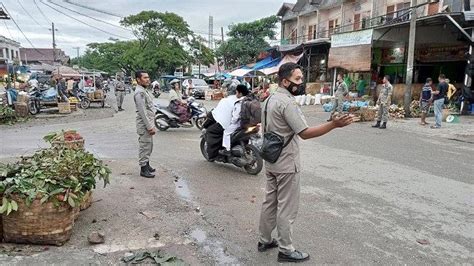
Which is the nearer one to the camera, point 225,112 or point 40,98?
point 225,112

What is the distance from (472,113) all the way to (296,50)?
1290cm

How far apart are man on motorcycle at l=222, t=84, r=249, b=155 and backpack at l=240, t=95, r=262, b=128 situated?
0.34 feet

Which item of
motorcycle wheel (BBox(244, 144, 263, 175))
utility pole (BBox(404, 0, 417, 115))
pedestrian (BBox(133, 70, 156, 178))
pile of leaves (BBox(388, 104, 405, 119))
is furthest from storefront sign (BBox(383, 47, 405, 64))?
pedestrian (BBox(133, 70, 156, 178))

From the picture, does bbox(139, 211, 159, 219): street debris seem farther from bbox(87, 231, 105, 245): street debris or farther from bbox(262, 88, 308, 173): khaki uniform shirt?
bbox(262, 88, 308, 173): khaki uniform shirt

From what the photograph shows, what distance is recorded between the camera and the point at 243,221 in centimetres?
448

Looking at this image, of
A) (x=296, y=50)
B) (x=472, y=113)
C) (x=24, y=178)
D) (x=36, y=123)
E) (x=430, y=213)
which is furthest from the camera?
(x=296, y=50)

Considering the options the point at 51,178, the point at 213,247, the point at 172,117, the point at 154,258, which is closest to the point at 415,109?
the point at 172,117

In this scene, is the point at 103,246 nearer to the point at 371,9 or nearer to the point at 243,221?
the point at 243,221

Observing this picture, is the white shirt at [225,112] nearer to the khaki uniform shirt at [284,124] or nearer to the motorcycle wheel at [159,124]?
the khaki uniform shirt at [284,124]

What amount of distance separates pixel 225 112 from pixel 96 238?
137 inches

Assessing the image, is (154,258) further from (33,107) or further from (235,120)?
(33,107)

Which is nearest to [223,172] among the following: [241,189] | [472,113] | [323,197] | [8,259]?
[241,189]

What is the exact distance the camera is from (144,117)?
604 cm

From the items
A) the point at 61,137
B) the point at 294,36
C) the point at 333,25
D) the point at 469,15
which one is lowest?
the point at 61,137
